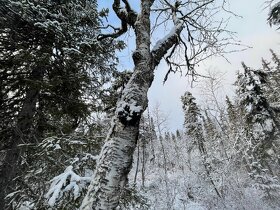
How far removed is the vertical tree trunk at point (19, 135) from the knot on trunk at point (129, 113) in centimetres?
352

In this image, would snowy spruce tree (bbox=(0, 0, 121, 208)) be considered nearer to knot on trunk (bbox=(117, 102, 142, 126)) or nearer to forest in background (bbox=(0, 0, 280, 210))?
forest in background (bbox=(0, 0, 280, 210))

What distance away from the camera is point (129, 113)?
95.3 inches

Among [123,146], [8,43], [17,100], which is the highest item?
[8,43]

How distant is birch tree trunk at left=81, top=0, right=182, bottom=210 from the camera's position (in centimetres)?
201

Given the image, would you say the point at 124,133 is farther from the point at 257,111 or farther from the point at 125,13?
the point at 257,111

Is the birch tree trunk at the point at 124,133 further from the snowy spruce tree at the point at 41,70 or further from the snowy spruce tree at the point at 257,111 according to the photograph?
the snowy spruce tree at the point at 257,111

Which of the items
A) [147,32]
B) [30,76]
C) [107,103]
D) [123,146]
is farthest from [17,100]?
[123,146]

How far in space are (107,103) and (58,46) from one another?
2.01 metres

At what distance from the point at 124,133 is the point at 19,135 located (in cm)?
378

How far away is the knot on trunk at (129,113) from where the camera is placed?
7.90ft

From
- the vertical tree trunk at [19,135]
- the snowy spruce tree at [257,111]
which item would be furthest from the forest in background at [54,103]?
the snowy spruce tree at [257,111]

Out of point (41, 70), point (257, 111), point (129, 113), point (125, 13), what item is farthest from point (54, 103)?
point (257, 111)

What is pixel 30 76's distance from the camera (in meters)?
6.16

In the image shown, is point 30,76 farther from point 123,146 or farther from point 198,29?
point 123,146
